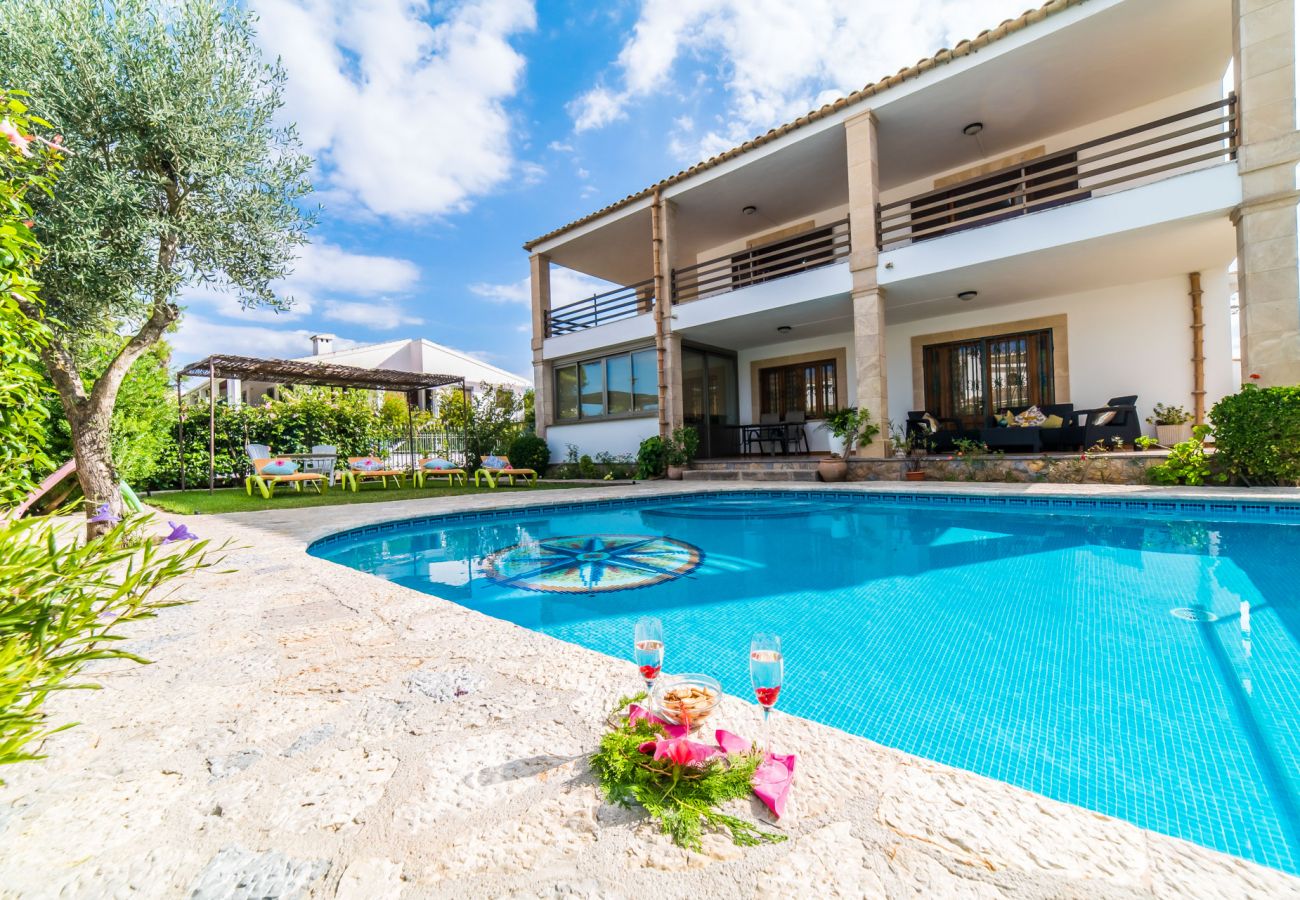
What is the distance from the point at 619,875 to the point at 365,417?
16.9 meters

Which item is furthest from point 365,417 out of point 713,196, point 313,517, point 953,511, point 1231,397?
point 1231,397

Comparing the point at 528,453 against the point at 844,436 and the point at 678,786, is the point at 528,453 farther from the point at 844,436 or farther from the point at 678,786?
the point at 678,786

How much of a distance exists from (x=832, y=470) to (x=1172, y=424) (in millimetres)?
5607

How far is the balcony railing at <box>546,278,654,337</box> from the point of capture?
12852mm

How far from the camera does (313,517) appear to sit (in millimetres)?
7289

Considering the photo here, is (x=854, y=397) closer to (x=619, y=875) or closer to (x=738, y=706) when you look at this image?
(x=738, y=706)

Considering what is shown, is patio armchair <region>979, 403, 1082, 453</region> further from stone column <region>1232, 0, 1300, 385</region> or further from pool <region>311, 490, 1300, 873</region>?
stone column <region>1232, 0, 1300, 385</region>

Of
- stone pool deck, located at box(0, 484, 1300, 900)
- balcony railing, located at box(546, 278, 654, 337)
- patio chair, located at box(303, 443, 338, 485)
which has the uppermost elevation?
balcony railing, located at box(546, 278, 654, 337)

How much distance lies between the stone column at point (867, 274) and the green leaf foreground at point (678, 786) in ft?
28.7

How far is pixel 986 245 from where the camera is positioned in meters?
8.34

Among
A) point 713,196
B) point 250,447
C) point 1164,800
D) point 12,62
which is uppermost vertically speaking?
point 713,196

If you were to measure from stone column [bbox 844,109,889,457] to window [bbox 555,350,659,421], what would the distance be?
176 inches

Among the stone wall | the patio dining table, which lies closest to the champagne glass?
the stone wall

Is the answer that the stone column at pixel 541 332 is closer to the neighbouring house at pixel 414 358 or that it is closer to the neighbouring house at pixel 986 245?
the neighbouring house at pixel 986 245
